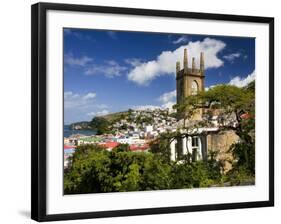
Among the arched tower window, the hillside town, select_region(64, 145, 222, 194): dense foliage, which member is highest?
the arched tower window

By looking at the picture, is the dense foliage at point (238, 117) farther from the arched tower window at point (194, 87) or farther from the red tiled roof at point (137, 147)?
the red tiled roof at point (137, 147)

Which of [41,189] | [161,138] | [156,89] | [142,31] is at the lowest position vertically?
[41,189]

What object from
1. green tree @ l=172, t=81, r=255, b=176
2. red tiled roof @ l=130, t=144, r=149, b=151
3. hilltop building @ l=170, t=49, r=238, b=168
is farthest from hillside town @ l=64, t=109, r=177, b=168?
green tree @ l=172, t=81, r=255, b=176

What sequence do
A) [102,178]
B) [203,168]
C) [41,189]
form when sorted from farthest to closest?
[203,168]
[102,178]
[41,189]

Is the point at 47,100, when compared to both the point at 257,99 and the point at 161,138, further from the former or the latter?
the point at 257,99

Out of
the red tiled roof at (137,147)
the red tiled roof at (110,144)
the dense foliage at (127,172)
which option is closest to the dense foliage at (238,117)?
the dense foliage at (127,172)

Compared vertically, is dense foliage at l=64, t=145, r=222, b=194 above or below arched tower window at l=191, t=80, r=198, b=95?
below

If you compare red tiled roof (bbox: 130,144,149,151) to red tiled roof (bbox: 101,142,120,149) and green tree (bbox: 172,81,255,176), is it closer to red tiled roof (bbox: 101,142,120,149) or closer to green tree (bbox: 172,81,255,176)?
red tiled roof (bbox: 101,142,120,149)

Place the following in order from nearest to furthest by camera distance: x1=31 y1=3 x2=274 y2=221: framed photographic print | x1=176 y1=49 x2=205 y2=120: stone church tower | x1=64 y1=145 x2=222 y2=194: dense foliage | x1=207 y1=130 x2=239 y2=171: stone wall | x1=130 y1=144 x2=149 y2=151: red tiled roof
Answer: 1. x1=31 y1=3 x2=274 y2=221: framed photographic print
2. x1=64 y1=145 x2=222 y2=194: dense foliage
3. x1=130 y1=144 x2=149 y2=151: red tiled roof
4. x1=176 y1=49 x2=205 y2=120: stone church tower
5. x1=207 y1=130 x2=239 y2=171: stone wall

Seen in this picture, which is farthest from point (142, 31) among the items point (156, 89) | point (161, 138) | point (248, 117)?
point (248, 117)
